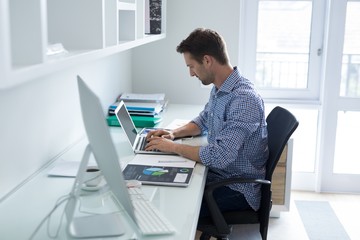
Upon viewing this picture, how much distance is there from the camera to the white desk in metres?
1.53

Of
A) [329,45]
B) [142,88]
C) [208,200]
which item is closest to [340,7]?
[329,45]

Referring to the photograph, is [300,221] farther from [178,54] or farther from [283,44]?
[178,54]

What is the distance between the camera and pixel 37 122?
207 cm

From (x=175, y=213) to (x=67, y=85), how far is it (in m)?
1.00

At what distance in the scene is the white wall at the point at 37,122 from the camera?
182 cm

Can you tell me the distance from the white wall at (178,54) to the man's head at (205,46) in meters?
1.28

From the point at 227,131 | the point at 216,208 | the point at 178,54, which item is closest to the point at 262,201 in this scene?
the point at 216,208

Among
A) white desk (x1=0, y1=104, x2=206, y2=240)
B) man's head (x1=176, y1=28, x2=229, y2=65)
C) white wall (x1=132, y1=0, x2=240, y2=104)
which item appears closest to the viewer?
white desk (x1=0, y1=104, x2=206, y2=240)

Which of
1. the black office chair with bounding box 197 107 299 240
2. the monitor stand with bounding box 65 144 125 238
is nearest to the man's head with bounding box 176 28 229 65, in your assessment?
the black office chair with bounding box 197 107 299 240

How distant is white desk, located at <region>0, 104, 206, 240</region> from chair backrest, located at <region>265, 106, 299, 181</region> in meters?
0.34

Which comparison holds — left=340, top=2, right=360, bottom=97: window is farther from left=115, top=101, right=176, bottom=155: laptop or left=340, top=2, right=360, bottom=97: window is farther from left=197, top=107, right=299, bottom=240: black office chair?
left=115, top=101, right=176, bottom=155: laptop

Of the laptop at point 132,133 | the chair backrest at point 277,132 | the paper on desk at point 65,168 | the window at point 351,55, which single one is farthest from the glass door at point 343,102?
the paper on desk at point 65,168

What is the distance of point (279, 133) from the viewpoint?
2334mm

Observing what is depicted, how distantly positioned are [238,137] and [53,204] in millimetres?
869
